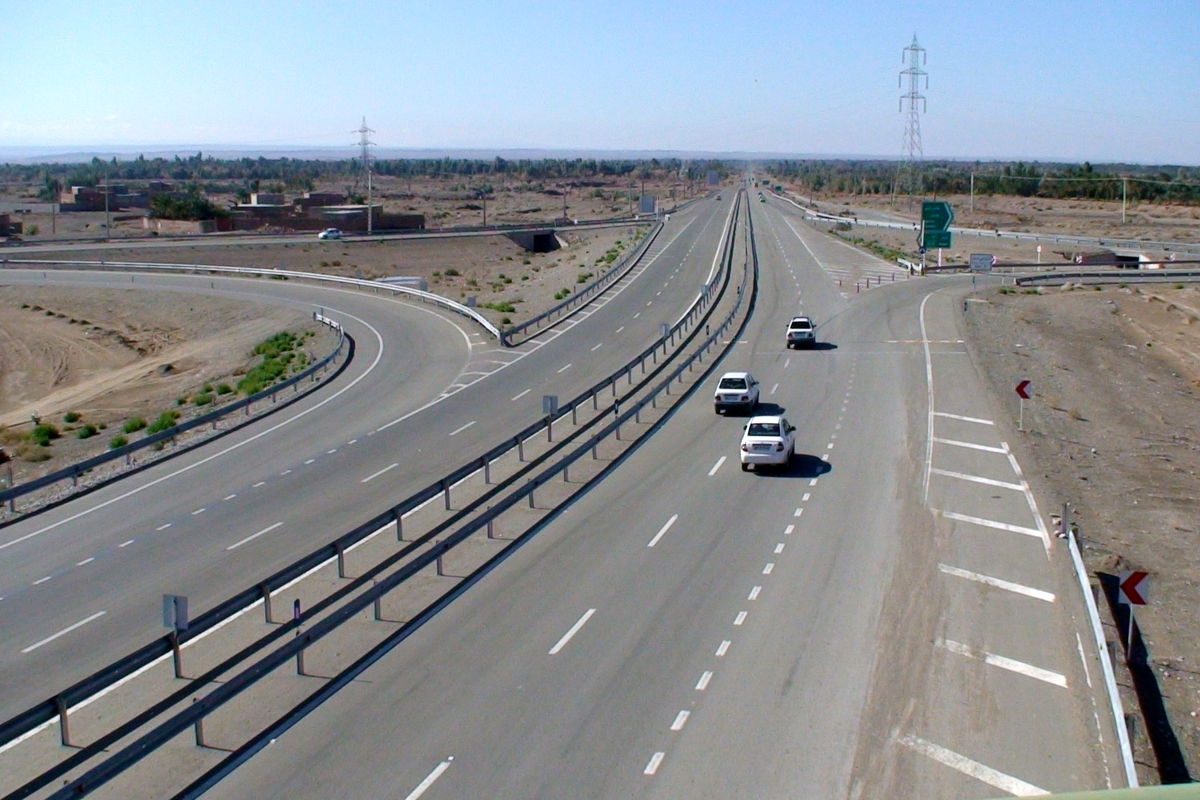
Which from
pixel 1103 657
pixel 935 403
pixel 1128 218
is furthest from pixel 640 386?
pixel 1128 218

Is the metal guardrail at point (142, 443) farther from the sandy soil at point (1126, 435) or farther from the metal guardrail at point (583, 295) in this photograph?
the sandy soil at point (1126, 435)

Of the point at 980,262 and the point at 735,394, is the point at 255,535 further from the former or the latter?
the point at 980,262

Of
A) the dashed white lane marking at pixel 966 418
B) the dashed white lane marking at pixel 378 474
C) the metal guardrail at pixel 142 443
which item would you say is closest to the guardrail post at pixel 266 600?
the dashed white lane marking at pixel 378 474

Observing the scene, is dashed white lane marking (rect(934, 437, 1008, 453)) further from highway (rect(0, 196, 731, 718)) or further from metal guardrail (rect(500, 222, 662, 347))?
metal guardrail (rect(500, 222, 662, 347))

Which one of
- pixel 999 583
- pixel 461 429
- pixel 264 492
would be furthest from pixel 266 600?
pixel 461 429

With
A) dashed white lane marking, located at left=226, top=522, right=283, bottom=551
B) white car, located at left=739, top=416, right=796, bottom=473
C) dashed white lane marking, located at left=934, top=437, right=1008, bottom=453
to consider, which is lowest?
dashed white lane marking, located at left=226, top=522, right=283, bottom=551

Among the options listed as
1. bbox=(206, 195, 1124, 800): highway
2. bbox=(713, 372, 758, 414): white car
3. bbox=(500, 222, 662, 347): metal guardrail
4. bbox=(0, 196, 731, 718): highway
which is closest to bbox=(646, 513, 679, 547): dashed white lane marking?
bbox=(206, 195, 1124, 800): highway
